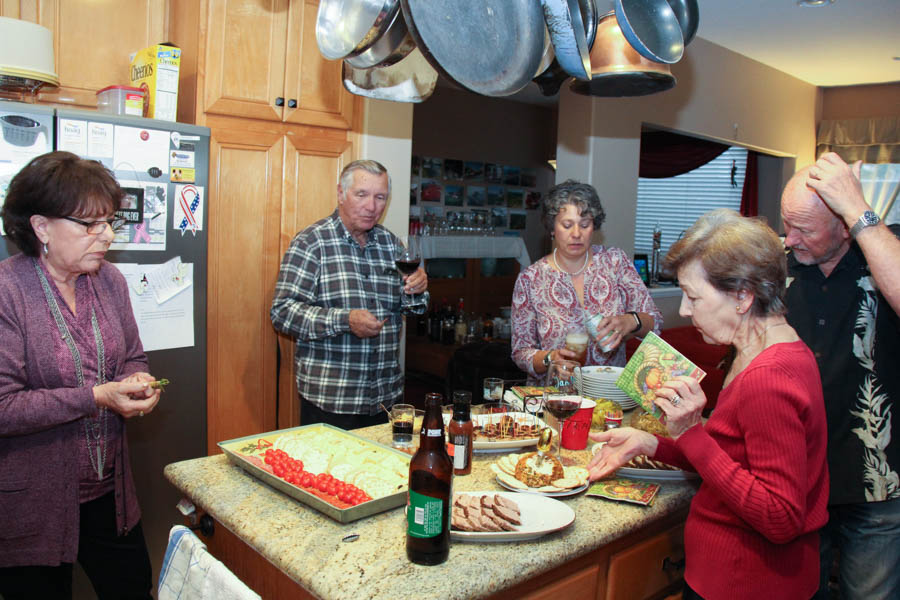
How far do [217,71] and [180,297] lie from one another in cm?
97

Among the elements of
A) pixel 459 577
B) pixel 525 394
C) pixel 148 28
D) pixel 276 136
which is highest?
pixel 148 28

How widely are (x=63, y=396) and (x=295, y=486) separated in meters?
0.70

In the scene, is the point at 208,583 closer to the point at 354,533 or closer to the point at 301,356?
the point at 354,533

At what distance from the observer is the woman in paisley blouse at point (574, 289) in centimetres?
271

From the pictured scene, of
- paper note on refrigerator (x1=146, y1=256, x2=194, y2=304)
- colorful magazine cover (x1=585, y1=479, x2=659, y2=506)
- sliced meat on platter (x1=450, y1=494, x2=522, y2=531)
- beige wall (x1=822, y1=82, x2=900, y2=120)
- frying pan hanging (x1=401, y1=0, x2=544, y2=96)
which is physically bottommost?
colorful magazine cover (x1=585, y1=479, x2=659, y2=506)

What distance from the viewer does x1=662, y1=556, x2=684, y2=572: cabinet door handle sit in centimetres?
177

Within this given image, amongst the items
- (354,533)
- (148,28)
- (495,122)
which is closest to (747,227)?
(354,533)

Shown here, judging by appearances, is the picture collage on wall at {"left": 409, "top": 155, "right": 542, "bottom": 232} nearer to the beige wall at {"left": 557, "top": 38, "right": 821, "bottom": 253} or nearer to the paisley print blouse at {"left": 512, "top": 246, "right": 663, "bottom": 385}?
the beige wall at {"left": 557, "top": 38, "right": 821, "bottom": 253}

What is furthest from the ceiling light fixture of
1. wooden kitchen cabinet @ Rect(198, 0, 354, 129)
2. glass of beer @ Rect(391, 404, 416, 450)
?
glass of beer @ Rect(391, 404, 416, 450)

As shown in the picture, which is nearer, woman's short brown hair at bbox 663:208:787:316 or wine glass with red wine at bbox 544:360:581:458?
woman's short brown hair at bbox 663:208:787:316

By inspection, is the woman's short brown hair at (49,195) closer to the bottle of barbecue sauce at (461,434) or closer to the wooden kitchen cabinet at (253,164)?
the wooden kitchen cabinet at (253,164)

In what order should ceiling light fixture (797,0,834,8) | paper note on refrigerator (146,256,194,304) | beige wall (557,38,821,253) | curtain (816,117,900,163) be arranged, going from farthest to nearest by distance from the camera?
curtain (816,117,900,163)
beige wall (557,38,821,253)
ceiling light fixture (797,0,834,8)
paper note on refrigerator (146,256,194,304)

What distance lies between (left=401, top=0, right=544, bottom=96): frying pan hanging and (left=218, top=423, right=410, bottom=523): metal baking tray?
90cm

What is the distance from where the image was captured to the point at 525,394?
219 centimetres
